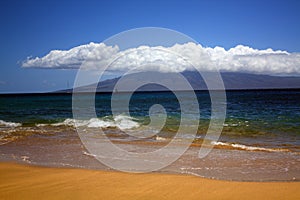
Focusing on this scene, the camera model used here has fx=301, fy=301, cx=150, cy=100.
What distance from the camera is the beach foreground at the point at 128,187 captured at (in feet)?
17.2

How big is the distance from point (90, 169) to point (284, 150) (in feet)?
22.0

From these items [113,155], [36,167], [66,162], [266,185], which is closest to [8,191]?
[36,167]

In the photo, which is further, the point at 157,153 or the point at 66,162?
the point at 157,153

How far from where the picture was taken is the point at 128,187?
5688 mm

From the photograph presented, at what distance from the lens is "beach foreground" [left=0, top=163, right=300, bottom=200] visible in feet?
17.2

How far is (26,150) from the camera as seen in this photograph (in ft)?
34.6

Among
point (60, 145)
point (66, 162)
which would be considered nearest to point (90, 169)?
point (66, 162)

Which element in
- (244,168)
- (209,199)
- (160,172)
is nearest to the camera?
(209,199)

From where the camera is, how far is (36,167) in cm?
758

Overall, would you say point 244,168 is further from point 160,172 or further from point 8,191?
point 8,191

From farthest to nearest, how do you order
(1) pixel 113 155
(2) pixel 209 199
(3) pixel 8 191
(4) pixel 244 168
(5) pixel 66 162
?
(1) pixel 113 155 < (5) pixel 66 162 < (4) pixel 244 168 < (3) pixel 8 191 < (2) pixel 209 199

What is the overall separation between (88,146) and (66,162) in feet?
9.66

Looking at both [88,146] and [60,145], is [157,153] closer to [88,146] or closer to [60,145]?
[88,146]

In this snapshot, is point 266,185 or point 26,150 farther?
point 26,150
